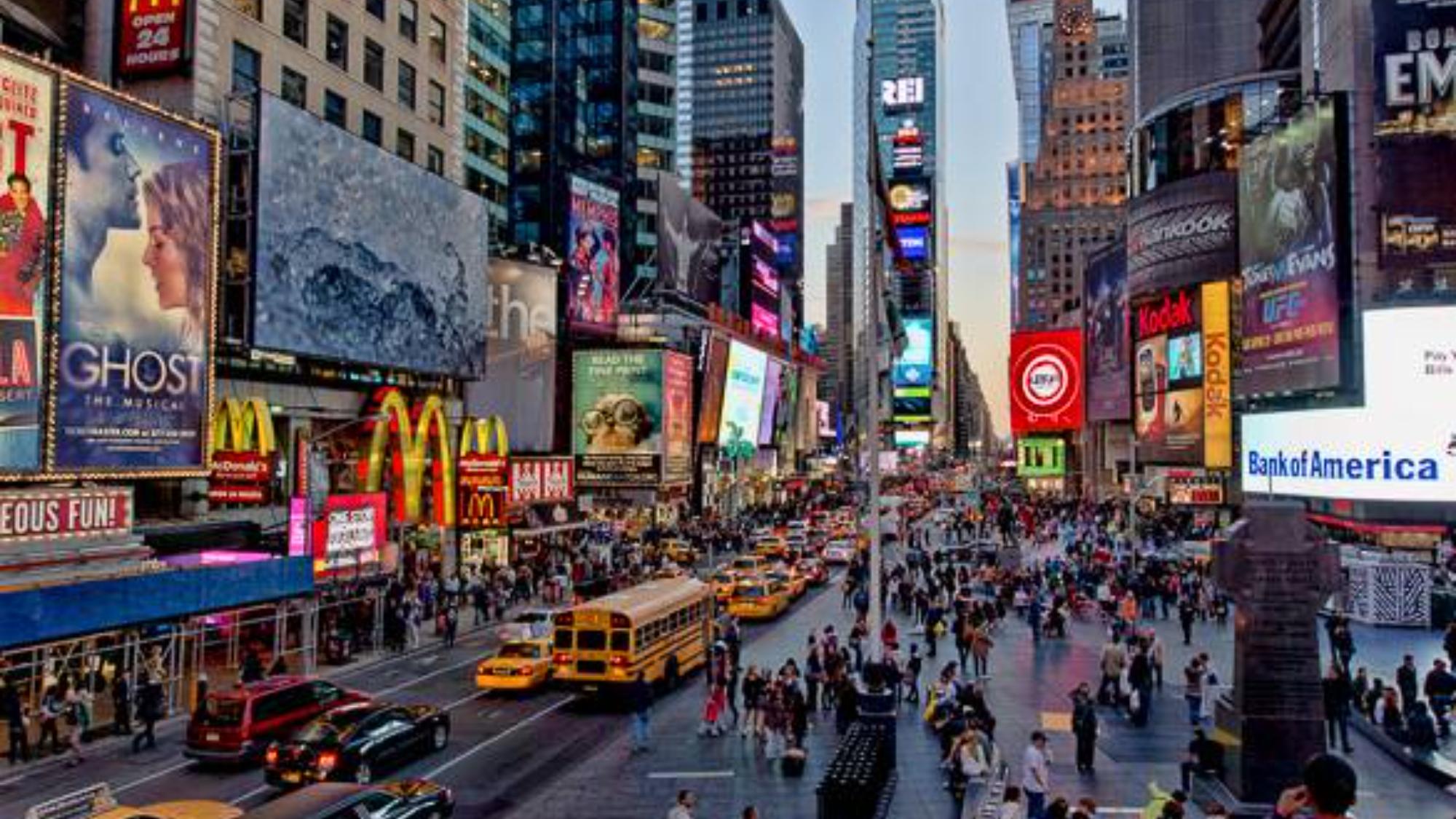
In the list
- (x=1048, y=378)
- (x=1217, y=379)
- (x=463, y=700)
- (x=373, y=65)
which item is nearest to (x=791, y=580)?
(x=463, y=700)

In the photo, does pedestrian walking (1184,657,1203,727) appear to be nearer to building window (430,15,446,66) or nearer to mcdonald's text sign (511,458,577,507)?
mcdonald's text sign (511,458,577,507)

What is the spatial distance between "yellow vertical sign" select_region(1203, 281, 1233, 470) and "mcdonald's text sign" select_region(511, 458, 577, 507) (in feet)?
136

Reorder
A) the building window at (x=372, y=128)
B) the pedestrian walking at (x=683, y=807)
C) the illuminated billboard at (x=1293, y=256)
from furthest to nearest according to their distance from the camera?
the illuminated billboard at (x=1293, y=256), the building window at (x=372, y=128), the pedestrian walking at (x=683, y=807)

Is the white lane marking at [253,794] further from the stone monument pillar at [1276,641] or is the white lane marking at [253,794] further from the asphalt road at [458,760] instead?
the stone monument pillar at [1276,641]

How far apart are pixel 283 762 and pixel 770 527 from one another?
218 feet

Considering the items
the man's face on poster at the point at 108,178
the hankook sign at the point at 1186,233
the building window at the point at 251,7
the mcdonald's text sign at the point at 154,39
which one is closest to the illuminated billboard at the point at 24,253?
the man's face on poster at the point at 108,178

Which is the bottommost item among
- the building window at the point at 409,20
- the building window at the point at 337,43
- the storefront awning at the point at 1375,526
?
the storefront awning at the point at 1375,526

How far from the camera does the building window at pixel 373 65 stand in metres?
46.7

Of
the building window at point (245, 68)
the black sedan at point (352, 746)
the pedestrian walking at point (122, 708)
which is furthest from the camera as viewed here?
the building window at point (245, 68)

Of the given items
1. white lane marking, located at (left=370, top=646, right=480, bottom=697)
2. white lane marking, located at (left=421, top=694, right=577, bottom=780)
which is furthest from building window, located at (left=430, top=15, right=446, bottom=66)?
white lane marking, located at (left=421, top=694, right=577, bottom=780)

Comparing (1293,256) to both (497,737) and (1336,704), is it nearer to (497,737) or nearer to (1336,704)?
(1336,704)

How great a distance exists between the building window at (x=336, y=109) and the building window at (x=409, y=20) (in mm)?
5922

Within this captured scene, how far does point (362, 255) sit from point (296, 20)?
27.9 feet

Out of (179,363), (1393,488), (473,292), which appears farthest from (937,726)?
(473,292)
